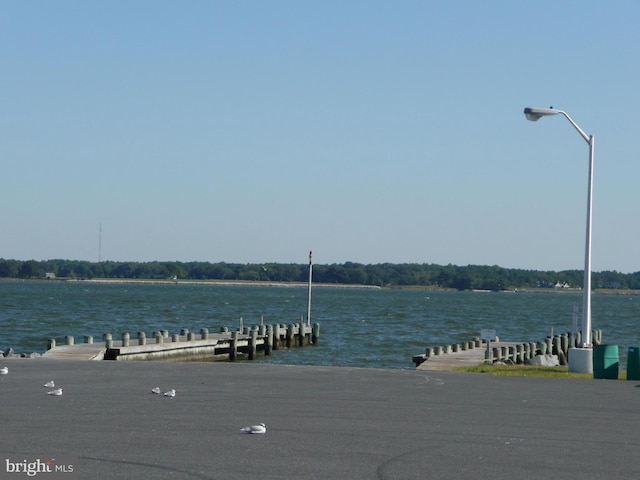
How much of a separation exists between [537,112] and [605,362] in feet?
20.2

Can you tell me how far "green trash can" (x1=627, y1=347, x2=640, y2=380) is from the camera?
2280cm

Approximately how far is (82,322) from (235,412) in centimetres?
6527

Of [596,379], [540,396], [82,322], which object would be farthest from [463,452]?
[82,322]

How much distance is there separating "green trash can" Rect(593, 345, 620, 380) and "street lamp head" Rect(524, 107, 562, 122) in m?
5.71

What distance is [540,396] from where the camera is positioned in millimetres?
18391

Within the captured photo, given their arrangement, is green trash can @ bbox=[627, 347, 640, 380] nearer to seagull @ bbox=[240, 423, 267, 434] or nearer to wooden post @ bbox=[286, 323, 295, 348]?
seagull @ bbox=[240, 423, 267, 434]

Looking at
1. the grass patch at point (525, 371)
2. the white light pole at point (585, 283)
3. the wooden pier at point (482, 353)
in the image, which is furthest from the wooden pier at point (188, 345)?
the white light pole at point (585, 283)

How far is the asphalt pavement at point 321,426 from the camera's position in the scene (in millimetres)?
10695

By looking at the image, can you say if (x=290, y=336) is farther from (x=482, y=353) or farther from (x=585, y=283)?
(x=585, y=283)

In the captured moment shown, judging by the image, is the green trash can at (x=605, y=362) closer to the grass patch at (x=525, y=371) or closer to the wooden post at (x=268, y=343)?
the grass patch at (x=525, y=371)

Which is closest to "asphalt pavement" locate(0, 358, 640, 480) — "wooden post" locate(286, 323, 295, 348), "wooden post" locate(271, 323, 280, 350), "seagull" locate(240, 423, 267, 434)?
"seagull" locate(240, 423, 267, 434)

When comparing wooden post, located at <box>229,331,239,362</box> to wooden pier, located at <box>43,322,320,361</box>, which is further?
wooden post, located at <box>229,331,239,362</box>

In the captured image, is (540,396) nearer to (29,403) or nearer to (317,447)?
(317,447)

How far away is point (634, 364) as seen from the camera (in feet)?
75.1
